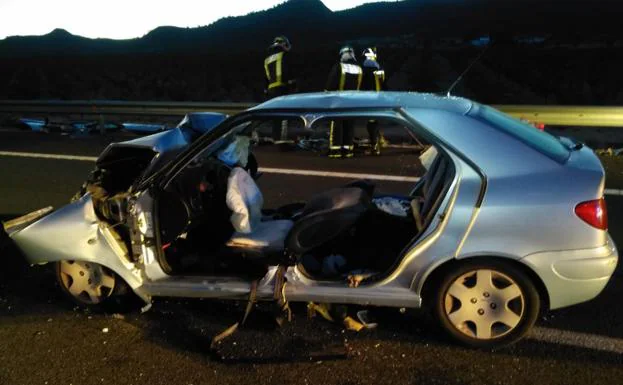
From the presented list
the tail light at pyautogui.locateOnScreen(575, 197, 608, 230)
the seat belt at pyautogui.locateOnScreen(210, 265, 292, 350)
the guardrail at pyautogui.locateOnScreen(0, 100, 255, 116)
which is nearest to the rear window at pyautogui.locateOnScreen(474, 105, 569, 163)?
the tail light at pyautogui.locateOnScreen(575, 197, 608, 230)

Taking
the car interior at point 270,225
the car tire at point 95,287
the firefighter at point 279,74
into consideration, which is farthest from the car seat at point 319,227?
the firefighter at point 279,74

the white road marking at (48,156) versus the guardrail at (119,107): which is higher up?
the guardrail at (119,107)

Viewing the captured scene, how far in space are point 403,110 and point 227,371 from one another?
1.72 m

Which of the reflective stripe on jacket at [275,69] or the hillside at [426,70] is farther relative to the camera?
the hillside at [426,70]

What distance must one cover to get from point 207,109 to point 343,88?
11.0ft

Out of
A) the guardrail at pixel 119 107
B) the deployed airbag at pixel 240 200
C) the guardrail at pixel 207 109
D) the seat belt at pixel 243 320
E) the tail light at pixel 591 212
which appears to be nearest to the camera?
the tail light at pixel 591 212

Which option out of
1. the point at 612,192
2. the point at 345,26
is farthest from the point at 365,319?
the point at 345,26

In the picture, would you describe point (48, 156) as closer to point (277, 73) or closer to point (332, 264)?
point (277, 73)

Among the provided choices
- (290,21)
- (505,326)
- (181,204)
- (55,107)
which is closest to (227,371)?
(181,204)

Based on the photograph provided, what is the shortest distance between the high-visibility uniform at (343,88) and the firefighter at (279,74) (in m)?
1.27

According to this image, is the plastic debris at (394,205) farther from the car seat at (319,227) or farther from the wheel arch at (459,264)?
the wheel arch at (459,264)

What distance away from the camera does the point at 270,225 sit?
4.14 metres

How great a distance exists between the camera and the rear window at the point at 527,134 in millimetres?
3215

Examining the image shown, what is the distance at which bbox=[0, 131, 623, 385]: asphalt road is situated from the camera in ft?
10.0
